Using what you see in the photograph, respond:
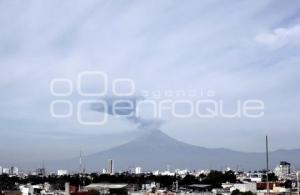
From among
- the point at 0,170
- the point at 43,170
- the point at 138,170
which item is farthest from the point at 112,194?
the point at 138,170

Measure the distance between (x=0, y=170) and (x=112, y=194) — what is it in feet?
297

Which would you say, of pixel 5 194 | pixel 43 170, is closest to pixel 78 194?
pixel 5 194

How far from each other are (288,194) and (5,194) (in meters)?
17.7

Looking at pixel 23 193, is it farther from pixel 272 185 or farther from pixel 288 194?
pixel 272 185

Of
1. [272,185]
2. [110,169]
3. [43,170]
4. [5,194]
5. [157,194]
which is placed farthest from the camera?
[43,170]

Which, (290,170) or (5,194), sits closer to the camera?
(5,194)

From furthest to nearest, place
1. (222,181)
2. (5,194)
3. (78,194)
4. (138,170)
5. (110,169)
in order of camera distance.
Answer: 1. (138,170)
2. (110,169)
3. (222,181)
4. (5,194)
5. (78,194)

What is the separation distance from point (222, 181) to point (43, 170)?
88.8 meters

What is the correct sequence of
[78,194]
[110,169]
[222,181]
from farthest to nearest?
[110,169] → [222,181] → [78,194]

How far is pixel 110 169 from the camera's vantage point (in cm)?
11875

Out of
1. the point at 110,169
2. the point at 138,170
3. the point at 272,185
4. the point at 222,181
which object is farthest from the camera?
the point at 138,170

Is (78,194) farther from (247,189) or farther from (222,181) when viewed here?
(222,181)

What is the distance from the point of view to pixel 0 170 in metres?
124

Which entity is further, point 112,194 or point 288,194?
point 112,194
